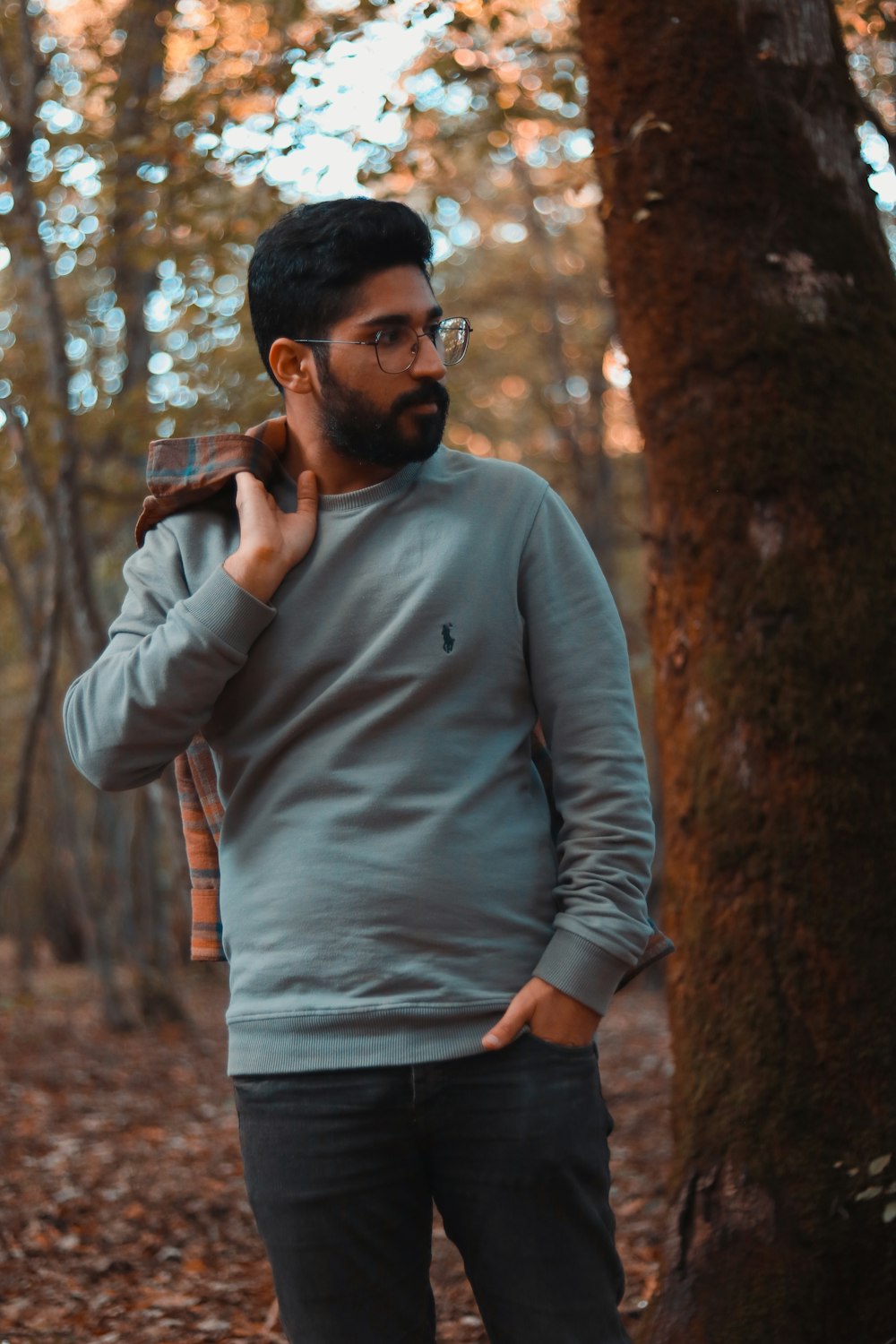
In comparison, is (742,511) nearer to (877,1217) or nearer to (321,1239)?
(877,1217)

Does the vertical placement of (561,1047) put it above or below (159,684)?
below

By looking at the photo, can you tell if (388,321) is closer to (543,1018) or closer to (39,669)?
(543,1018)

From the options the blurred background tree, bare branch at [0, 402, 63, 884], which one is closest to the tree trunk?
the blurred background tree

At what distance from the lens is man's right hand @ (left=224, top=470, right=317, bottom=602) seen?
82.0 inches

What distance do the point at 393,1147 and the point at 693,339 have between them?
2.19 meters

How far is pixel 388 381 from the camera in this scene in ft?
7.14

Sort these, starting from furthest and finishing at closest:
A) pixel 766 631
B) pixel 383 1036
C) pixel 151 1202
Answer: pixel 151 1202 < pixel 766 631 < pixel 383 1036

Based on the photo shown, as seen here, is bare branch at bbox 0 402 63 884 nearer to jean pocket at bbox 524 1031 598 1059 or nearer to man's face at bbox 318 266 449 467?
man's face at bbox 318 266 449 467

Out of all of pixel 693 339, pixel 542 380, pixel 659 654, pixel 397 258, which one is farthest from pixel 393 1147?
pixel 542 380

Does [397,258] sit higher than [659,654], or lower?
higher

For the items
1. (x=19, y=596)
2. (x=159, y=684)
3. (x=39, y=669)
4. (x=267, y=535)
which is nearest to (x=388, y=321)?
(x=267, y=535)

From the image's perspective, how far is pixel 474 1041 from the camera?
6.40ft

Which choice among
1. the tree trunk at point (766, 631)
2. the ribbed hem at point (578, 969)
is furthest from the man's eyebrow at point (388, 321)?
the tree trunk at point (766, 631)

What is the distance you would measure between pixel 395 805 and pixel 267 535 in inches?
19.6
